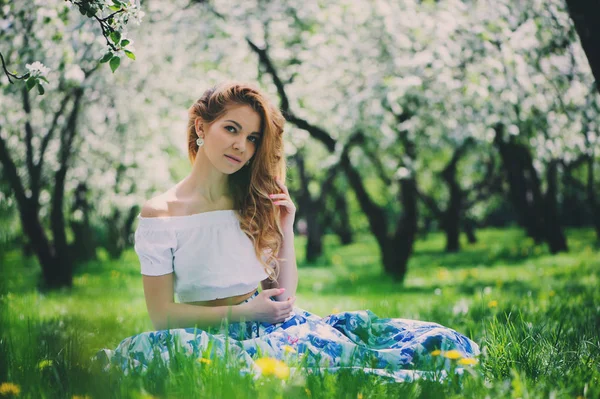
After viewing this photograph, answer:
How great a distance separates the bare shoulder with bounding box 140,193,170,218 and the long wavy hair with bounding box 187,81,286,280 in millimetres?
408

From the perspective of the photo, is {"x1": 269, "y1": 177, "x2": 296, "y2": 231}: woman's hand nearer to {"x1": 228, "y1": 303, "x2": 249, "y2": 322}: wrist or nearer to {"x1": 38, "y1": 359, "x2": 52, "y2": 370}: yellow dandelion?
{"x1": 228, "y1": 303, "x2": 249, "y2": 322}: wrist

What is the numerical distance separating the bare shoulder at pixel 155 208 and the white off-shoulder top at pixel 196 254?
24mm

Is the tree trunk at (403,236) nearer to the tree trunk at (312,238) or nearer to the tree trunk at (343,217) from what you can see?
the tree trunk at (312,238)

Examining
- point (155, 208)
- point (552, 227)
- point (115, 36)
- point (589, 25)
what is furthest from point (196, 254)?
point (552, 227)

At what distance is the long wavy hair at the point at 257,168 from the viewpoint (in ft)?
9.61

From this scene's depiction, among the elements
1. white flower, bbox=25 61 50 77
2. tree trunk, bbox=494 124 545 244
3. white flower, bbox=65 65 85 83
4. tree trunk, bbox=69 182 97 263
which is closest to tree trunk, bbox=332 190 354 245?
tree trunk, bbox=494 124 545 244

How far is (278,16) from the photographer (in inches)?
320

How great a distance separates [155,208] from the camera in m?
2.76

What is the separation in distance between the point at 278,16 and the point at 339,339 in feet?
21.0

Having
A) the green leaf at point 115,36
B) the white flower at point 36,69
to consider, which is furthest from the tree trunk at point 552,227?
the white flower at point 36,69

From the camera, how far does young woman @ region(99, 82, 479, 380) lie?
2.52 meters

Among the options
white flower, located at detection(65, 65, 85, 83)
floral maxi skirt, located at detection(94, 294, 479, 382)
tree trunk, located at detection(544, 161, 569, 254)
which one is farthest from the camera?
tree trunk, located at detection(544, 161, 569, 254)

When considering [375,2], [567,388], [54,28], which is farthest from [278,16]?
[567,388]

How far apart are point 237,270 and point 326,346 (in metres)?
0.61
